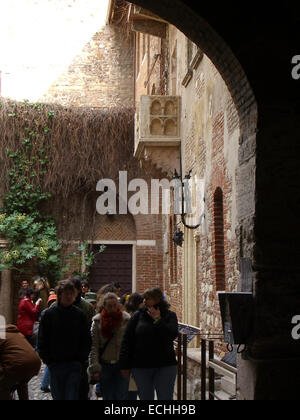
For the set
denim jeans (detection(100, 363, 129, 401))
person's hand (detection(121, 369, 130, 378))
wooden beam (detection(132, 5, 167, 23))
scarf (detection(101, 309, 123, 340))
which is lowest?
denim jeans (detection(100, 363, 129, 401))

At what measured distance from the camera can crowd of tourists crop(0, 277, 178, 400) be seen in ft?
18.9

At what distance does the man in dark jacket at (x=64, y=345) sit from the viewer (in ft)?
20.3

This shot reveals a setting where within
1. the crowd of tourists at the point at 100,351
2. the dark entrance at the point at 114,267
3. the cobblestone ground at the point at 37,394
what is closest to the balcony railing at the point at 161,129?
the dark entrance at the point at 114,267

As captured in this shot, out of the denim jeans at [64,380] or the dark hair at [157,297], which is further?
the denim jeans at [64,380]

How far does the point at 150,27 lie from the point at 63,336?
11275 millimetres

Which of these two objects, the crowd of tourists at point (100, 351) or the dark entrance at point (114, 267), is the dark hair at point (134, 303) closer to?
the crowd of tourists at point (100, 351)

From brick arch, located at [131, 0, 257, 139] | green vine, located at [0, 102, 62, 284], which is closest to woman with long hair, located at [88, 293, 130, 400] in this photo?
brick arch, located at [131, 0, 257, 139]

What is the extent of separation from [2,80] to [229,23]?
1725 cm

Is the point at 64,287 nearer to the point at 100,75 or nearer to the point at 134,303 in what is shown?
the point at 134,303

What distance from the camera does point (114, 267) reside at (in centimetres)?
1931

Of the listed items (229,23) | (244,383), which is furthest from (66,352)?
(229,23)

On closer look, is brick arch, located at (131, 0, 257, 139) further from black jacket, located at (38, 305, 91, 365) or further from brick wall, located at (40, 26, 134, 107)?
brick wall, located at (40, 26, 134, 107)

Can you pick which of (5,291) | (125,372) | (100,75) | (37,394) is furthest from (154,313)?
(100,75)

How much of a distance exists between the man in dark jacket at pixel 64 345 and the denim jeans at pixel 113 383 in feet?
1.46
